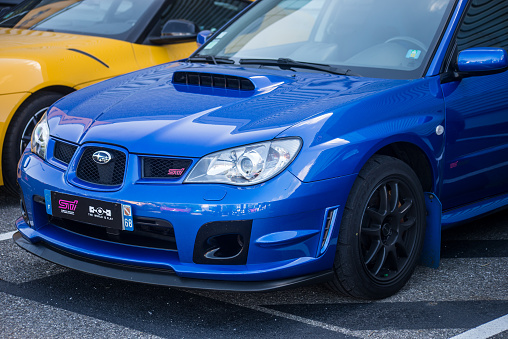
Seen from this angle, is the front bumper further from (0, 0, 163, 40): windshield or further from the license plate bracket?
(0, 0, 163, 40): windshield

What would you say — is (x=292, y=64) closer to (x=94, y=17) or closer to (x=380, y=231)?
(x=380, y=231)

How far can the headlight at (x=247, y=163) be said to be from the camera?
3.16 metres

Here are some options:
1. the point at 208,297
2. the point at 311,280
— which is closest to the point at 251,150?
the point at 311,280

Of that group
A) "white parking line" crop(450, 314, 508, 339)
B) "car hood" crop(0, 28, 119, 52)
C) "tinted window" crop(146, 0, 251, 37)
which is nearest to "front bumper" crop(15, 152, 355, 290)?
"white parking line" crop(450, 314, 508, 339)

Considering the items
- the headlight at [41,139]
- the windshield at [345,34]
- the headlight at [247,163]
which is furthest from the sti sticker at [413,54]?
the headlight at [41,139]

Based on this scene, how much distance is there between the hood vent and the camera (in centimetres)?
378

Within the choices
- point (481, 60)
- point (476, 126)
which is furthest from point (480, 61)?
point (476, 126)

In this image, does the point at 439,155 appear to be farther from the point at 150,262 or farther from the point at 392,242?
the point at 150,262

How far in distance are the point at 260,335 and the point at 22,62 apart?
293cm

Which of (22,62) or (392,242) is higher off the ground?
(22,62)

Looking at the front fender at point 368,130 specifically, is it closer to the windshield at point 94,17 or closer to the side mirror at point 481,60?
the side mirror at point 481,60

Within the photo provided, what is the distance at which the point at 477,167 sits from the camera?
13.6 ft

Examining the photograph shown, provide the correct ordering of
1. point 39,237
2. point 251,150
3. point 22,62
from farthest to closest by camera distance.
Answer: point 22,62
point 39,237
point 251,150

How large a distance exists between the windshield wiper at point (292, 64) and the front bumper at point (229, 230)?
924mm
